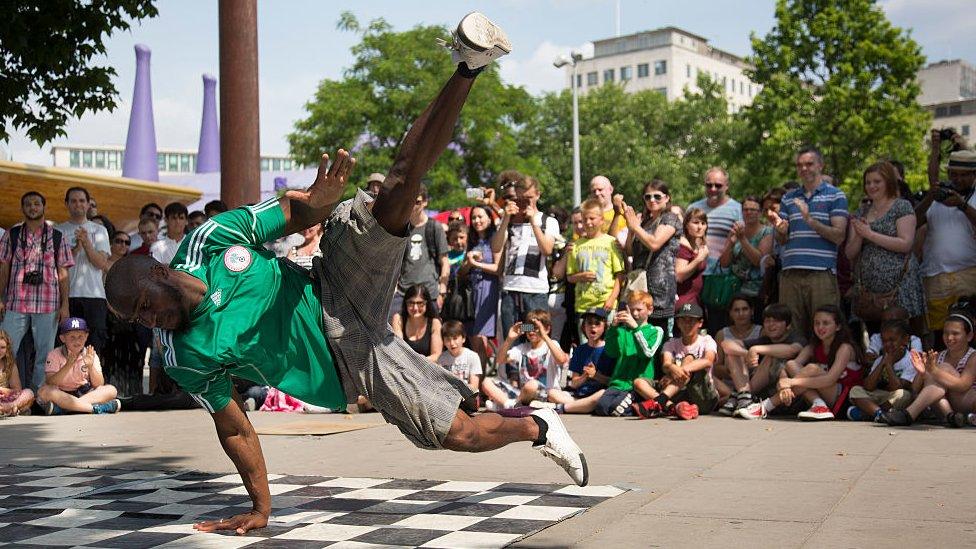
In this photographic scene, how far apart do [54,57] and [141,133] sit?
75.2 ft

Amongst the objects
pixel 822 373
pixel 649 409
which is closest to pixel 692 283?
pixel 649 409

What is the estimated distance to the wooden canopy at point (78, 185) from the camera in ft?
48.7

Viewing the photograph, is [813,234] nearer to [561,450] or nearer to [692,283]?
[692,283]

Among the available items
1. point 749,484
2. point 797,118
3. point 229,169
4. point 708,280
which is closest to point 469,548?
point 749,484

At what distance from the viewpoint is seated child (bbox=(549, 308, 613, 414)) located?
376 inches

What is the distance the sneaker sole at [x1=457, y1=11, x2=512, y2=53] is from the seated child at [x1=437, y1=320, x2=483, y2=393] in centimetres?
616

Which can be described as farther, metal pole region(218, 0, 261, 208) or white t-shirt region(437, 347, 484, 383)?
white t-shirt region(437, 347, 484, 383)

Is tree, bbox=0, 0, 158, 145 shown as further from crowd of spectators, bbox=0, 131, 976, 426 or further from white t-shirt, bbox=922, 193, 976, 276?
white t-shirt, bbox=922, 193, 976, 276

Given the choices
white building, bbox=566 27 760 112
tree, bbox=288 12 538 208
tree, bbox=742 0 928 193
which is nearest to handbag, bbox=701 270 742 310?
tree, bbox=742 0 928 193

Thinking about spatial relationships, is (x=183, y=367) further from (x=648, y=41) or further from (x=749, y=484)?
(x=648, y=41)

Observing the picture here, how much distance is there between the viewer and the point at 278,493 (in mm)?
5648

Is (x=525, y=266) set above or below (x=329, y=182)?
below

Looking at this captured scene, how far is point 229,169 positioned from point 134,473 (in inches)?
109

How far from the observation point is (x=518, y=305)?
34.0ft
